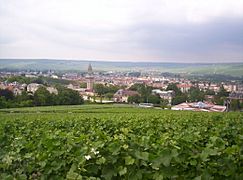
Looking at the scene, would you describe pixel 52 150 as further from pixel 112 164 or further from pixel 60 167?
pixel 112 164

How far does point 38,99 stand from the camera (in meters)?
60.8

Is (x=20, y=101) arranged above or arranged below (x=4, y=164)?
below

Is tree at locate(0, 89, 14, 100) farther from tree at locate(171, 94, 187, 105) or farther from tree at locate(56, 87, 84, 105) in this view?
tree at locate(171, 94, 187, 105)

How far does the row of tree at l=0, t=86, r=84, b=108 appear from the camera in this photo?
5478 cm

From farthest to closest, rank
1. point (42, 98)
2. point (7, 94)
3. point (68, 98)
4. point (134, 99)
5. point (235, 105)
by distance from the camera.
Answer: point (134, 99)
point (235, 105)
point (68, 98)
point (42, 98)
point (7, 94)

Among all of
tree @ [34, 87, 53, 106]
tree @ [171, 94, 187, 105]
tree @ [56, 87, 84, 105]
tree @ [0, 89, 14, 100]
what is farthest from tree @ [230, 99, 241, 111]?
tree @ [0, 89, 14, 100]

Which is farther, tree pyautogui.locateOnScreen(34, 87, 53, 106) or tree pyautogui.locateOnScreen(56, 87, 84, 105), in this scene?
tree pyautogui.locateOnScreen(56, 87, 84, 105)

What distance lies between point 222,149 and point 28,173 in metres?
2.38

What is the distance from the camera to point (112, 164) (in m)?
3.51

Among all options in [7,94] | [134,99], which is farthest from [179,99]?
[7,94]

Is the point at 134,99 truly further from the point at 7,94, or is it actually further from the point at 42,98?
the point at 7,94

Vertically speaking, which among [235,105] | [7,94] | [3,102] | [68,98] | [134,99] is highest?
[7,94]

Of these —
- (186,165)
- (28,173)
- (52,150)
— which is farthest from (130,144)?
(28,173)

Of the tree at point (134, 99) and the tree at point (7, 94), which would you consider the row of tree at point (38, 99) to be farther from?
the tree at point (134, 99)
